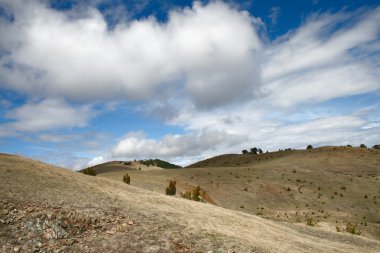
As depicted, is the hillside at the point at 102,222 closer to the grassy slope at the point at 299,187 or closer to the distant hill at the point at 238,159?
the grassy slope at the point at 299,187

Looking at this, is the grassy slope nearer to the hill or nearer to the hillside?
the hill

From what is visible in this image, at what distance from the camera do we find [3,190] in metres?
18.5

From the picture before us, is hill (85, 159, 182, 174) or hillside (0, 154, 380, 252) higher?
hill (85, 159, 182, 174)

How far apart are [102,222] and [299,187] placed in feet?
146

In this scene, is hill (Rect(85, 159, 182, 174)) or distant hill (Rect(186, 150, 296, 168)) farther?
distant hill (Rect(186, 150, 296, 168))

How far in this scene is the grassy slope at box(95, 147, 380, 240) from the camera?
44812 mm

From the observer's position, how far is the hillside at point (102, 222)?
50.6 feet

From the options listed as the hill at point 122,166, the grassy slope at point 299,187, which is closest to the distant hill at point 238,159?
the grassy slope at point 299,187

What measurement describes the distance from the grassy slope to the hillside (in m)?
17.7

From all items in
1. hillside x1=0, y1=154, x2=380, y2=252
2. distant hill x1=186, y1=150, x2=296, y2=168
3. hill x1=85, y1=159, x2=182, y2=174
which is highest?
distant hill x1=186, y1=150, x2=296, y2=168

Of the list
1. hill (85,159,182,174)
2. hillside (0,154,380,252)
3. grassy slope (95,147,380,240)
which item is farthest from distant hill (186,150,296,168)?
hillside (0,154,380,252)

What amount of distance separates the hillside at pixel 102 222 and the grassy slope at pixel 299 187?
17653 millimetres

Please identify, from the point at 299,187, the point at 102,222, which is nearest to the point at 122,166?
the point at 299,187

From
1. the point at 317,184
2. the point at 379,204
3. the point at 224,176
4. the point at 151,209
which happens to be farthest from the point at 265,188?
the point at 151,209
